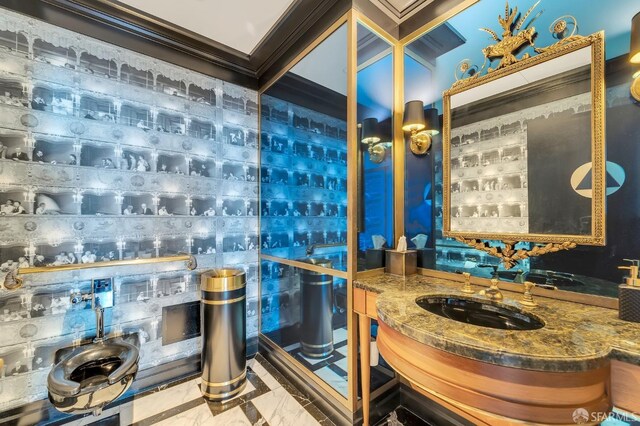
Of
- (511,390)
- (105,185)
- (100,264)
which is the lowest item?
(511,390)

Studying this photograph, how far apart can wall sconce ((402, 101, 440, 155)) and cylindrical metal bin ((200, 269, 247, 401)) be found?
1704mm

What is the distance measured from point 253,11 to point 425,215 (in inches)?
76.9

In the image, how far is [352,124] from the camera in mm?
1696

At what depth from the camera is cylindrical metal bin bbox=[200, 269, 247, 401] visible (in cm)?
196

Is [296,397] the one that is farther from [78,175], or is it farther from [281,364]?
[78,175]

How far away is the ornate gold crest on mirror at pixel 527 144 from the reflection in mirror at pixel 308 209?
74 centimetres

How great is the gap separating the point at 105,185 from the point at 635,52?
302 cm

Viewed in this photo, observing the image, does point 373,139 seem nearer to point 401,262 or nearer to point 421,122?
point 421,122

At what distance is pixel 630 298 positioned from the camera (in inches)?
39.3

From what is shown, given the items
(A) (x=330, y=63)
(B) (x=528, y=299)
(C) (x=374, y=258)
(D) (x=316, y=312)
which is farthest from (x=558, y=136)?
(D) (x=316, y=312)

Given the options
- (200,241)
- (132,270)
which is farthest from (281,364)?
(132,270)

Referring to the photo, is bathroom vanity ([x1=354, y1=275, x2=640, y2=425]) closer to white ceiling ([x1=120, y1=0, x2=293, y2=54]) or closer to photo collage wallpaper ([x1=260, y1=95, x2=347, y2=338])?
photo collage wallpaper ([x1=260, y1=95, x2=347, y2=338])

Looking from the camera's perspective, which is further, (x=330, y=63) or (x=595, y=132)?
(x=330, y=63)

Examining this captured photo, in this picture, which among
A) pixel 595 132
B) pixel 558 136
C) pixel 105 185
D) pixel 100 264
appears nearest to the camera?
pixel 595 132
